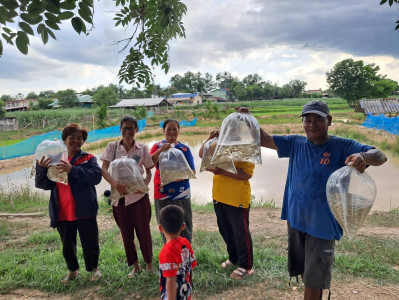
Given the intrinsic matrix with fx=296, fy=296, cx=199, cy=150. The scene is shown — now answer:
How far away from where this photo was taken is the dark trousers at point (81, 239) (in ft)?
9.16

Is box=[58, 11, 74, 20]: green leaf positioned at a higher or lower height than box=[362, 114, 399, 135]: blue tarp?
higher

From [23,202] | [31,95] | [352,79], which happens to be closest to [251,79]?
[352,79]

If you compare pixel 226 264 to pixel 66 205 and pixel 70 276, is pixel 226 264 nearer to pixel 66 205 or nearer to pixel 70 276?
pixel 70 276

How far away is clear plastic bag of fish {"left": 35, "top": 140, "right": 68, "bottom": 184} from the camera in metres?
2.61

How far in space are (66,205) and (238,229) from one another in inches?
63.6

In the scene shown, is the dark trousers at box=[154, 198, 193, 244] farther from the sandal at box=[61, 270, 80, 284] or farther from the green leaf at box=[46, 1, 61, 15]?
the green leaf at box=[46, 1, 61, 15]

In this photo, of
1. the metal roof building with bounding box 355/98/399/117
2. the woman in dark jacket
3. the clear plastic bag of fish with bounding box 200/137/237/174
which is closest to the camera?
the clear plastic bag of fish with bounding box 200/137/237/174

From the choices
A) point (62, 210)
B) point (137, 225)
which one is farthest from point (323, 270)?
point (62, 210)

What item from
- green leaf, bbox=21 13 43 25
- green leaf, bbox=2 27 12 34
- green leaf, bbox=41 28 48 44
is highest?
green leaf, bbox=21 13 43 25

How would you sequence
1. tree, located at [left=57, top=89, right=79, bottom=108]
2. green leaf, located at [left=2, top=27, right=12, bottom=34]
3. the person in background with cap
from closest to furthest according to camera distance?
green leaf, located at [left=2, top=27, right=12, bottom=34] → the person in background with cap → tree, located at [left=57, top=89, right=79, bottom=108]

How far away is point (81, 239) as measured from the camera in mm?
2840

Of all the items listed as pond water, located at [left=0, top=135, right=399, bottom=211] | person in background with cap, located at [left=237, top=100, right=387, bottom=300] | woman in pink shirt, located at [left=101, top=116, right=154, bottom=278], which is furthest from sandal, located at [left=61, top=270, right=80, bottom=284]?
pond water, located at [left=0, top=135, right=399, bottom=211]

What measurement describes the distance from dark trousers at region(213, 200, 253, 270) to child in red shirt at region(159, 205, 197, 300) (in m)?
0.85

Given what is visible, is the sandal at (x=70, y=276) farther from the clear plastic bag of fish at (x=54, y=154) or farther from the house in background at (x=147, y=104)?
the house in background at (x=147, y=104)
